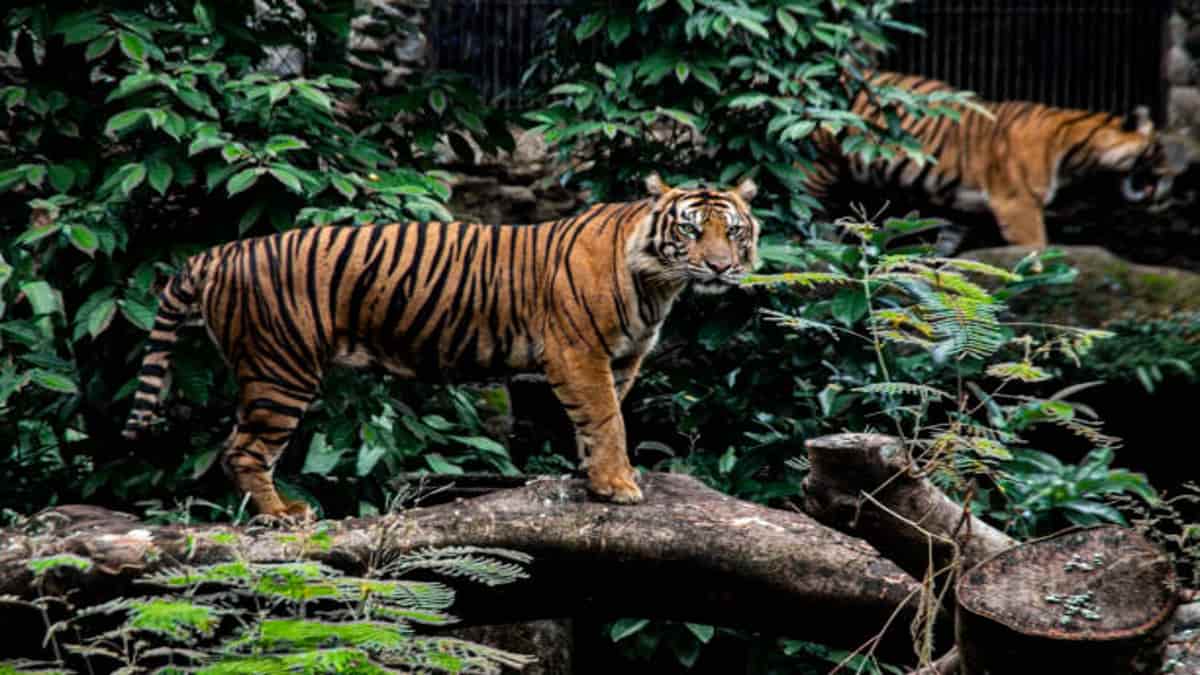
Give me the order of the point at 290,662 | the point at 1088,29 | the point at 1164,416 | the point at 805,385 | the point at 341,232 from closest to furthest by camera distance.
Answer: the point at 290,662 → the point at 341,232 → the point at 805,385 → the point at 1164,416 → the point at 1088,29

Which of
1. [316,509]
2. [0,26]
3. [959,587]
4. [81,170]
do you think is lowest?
[316,509]

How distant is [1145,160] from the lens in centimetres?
891

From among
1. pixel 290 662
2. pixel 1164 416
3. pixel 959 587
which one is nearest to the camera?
pixel 290 662

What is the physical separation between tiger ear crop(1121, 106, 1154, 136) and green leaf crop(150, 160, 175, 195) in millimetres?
6282

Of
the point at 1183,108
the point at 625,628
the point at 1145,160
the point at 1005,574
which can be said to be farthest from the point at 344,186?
the point at 1183,108

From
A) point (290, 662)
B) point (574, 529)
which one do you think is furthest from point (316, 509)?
point (290, 662)

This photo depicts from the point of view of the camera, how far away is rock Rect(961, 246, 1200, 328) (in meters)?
7.75

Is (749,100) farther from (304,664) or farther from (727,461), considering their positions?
(304,664)

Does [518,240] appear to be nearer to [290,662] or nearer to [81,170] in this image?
[81,170]

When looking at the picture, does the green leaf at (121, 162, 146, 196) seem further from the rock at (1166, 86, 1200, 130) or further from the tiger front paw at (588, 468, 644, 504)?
the rock at (1166, 86, 1200, 130)

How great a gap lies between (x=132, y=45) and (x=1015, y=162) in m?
5.82

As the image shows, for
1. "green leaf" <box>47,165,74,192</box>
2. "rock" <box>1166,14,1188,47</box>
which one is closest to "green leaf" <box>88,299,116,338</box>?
"green leaf" <box>47,165,74,192</box>

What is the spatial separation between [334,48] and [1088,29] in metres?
5.55

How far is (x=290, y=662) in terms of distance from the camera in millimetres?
2469
